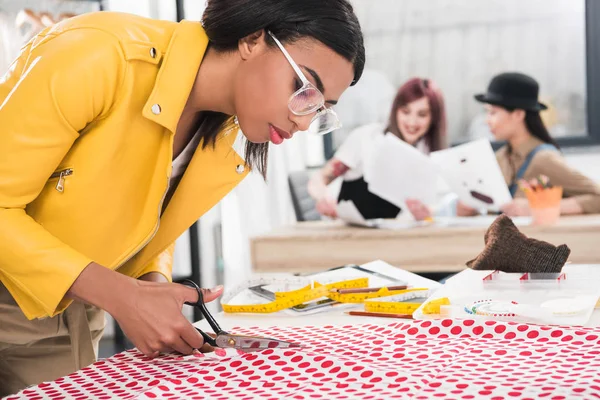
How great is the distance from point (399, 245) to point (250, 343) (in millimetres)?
2175

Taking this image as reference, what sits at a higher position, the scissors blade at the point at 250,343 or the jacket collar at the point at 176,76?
the jacket collar at the point at 176,76

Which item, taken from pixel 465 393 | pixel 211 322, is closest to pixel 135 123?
pixel 211 322

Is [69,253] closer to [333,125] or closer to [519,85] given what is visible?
[333,125]

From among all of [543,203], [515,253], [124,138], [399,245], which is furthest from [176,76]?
[543,203]

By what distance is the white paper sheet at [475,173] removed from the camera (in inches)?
129

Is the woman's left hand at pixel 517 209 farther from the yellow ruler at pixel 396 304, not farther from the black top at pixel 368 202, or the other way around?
the yellow ruler at pixel 396 304

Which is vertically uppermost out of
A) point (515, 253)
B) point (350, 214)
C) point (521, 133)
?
point (521, 133)

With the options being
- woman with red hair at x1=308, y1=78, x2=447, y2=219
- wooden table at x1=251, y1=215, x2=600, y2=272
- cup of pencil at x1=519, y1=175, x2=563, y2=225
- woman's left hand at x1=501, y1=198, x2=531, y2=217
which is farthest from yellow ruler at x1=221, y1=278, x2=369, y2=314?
woman with red hair at x1=308, y1=78, x2=447, y2=219

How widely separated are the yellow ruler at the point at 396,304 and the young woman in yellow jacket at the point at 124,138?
372mm

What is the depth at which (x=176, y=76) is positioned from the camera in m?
1.34

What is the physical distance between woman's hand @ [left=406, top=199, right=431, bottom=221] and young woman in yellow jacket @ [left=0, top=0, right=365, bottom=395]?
191 cm

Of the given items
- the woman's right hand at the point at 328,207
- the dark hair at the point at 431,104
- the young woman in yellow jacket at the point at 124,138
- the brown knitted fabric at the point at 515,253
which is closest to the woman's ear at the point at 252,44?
the young woman in yellow jacket at the point at 124,138

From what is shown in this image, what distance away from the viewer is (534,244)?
1559mm

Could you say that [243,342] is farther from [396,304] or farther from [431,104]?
[431,104]
